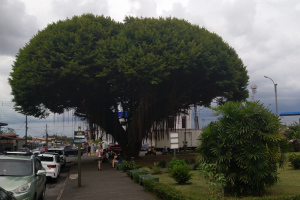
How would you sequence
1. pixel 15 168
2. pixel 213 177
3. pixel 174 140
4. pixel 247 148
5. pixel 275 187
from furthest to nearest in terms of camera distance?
pixel 174 140 → pixel 275 187 → pixel 213 177 → pixel 247 148 → pixel 15 168

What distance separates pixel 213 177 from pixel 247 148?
4.62 feet

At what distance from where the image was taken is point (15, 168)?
9.79 metres

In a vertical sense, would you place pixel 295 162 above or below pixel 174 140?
below

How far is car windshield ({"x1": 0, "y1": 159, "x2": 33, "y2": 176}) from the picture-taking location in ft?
31.2

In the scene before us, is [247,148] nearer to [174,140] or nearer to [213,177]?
[213,177]

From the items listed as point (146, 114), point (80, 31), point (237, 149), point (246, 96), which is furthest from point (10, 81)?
point (237, 149)

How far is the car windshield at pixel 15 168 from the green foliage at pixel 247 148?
A: 554 centimetres

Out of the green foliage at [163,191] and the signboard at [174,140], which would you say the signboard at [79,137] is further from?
the signboard at [174,140]

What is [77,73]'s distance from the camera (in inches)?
952

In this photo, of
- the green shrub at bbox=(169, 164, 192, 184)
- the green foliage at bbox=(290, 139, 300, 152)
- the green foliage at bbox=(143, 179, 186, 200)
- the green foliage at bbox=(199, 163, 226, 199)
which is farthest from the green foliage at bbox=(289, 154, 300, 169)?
the green foliage at bbox=(290, 139, 300, 152)

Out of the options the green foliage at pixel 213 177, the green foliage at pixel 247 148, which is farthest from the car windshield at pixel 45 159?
the green foliage at pixel 213 177

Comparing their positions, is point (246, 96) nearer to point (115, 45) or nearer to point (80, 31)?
point (115, 45)

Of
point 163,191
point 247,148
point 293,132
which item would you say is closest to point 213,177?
point 247,148

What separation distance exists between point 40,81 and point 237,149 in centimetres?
1789
